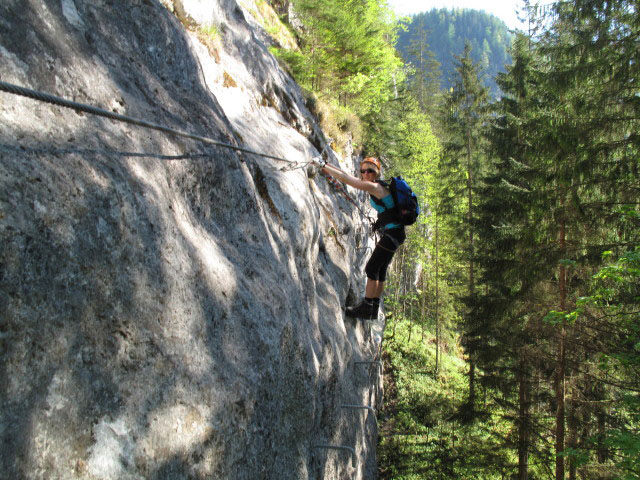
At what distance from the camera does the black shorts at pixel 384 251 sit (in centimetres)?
618

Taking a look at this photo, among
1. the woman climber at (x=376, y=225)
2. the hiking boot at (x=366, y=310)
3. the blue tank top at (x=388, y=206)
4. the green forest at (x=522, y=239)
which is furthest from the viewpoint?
the green forest at (x=522, y=239)

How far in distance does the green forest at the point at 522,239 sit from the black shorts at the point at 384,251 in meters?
3.60

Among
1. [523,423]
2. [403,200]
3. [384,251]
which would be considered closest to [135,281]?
[403,200]

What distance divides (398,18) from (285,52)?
8.82 meters

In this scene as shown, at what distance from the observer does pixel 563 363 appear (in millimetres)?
10344

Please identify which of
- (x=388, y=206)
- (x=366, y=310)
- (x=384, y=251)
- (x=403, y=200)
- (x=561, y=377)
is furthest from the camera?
(x=561, y=377)

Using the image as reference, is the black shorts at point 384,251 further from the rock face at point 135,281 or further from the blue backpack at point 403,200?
the rock face at point 135,281

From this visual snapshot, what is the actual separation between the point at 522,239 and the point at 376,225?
7931 mm

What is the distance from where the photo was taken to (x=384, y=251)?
21.1 feet

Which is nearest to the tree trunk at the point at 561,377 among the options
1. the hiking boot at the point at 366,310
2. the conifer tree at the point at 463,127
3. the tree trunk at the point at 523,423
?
the tree trunk at the point at 523,423

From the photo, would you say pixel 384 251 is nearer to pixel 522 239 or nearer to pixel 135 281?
pixel 135 281

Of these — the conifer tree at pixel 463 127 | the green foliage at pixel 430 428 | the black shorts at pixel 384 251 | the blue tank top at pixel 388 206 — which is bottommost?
the green foliage at pixel 430 428

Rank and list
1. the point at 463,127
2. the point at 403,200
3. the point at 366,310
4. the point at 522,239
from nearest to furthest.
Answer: the point at 403,200 → the point at 366,310 → the point at 522,239 → the point at 463,127

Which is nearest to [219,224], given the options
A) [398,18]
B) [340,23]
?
[340,23]
